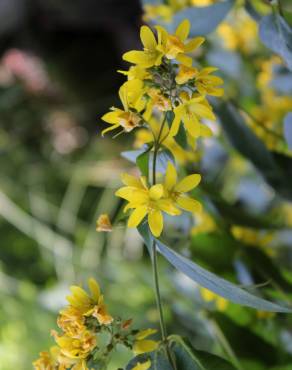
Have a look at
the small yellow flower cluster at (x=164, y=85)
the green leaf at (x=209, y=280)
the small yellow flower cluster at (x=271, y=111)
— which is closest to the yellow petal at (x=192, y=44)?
the small yellow flower cluster at (x=164, y=85)

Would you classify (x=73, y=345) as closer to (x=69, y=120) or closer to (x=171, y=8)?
(x=171, y=8)

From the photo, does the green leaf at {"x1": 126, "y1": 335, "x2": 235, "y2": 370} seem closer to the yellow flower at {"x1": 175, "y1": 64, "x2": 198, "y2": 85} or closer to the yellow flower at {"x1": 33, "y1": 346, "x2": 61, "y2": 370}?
the yellow flower at {"x1": 33, "y1": 346, "x2": 61, "y2": 370}

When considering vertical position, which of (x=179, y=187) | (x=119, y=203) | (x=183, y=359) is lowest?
(x=119, y=203)

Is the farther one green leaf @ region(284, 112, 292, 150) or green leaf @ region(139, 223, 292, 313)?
green leaf @ region(284, 112, 292, 150)

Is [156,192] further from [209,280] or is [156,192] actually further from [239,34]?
[239,34]

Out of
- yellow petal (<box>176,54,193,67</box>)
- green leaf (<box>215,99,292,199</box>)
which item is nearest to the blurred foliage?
green leaf (<box>215,99,292,199</box>)

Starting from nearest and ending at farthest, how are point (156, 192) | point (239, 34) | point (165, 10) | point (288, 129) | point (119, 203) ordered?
1. point (156, 192)
2. point (288, 129)
3. point (165, 10)
4. point (239, 34)
5. point (119, 203)

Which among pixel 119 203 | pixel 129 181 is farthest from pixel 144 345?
pixel 119 203
